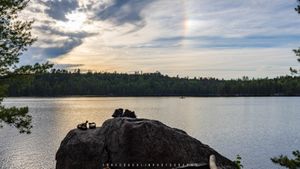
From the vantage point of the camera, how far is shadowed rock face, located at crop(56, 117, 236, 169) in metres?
22.8

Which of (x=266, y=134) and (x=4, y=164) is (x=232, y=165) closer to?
(x=4, y=164)

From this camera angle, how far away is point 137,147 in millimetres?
23141

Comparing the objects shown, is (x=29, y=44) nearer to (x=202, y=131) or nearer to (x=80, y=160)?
(x=80, y=160)

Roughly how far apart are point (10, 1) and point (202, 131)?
5556 cm

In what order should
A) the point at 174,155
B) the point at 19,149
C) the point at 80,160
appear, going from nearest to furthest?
the point at 174,155 → the point at 80,160 → the point at 19,149

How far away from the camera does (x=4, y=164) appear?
4053 cm

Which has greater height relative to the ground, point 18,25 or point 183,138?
point 18,25

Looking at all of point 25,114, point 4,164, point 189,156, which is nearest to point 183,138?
point 189,156

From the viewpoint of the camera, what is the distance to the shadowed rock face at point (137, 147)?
74.9ft

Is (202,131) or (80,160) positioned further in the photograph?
(202,131)

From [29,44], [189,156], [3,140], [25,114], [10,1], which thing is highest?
[10,1]

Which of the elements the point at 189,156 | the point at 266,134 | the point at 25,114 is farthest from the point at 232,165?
the point at 266,134

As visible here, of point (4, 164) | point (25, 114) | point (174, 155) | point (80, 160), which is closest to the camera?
point (25, 114)

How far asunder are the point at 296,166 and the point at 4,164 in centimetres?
3334
